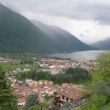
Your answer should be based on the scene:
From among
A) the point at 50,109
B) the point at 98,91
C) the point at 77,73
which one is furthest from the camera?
the point at 77,73

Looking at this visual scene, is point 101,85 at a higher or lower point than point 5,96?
lower

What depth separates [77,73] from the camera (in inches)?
5674

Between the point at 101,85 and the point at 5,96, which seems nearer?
the point at 5,96

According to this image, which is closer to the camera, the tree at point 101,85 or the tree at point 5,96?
the tree at point 5,96

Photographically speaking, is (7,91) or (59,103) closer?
(7,91)

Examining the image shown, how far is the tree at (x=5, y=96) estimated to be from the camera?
65.1 ft

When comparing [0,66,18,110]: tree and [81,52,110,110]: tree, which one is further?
[81,52,110,110]: tree

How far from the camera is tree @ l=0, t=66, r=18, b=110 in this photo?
781 inches

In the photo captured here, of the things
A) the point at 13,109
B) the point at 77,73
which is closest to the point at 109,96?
the point at 13,109

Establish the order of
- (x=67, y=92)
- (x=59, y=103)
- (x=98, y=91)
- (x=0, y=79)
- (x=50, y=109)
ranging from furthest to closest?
(x=67, y=92) < (x=59, y=103) < (x=50, y=109) < (x=98, y=91) < (x=0, y=79)

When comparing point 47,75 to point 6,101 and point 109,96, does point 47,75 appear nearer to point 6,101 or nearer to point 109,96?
point 109,96

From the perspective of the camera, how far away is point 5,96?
20094mm

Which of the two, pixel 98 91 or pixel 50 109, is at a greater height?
pixel 98 91

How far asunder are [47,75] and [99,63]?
374ft
